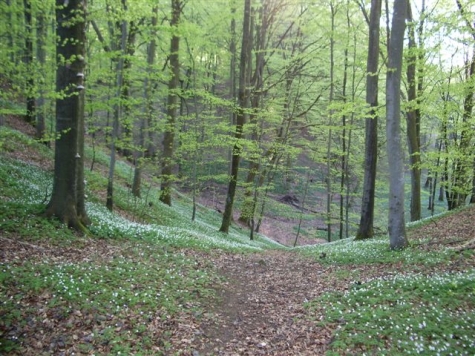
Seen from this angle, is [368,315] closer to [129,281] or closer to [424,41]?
[129,281]

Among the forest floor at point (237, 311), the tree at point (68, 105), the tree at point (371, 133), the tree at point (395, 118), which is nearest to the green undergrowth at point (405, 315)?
the forest floor at point (237, 311)

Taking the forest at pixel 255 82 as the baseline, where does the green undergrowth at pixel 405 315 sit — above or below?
below

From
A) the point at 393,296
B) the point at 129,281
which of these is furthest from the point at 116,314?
the point at 393,296

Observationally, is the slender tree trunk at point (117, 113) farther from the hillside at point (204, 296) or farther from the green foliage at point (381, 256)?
the green foliage at point (381, 256)

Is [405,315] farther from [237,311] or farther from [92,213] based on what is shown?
[92,213]

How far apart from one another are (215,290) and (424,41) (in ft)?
51.7

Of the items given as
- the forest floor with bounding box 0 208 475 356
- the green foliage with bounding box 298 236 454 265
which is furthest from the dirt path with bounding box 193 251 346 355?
the green foliage with bounding box 298 236 454 265

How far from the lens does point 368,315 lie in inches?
273

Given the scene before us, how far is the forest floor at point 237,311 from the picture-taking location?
5879 millimetres

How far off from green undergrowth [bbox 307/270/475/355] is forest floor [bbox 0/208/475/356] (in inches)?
15.7

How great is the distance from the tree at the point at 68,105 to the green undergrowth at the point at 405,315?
7.65 m

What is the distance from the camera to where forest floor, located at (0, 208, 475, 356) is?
5879 millimetres

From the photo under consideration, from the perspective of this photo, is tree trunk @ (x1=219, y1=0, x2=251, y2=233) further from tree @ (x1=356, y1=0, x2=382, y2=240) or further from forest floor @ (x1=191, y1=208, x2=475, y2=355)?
tree @ (x1=356, y1=0, x2=382, y2=240)

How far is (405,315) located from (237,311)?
3.74 metres
